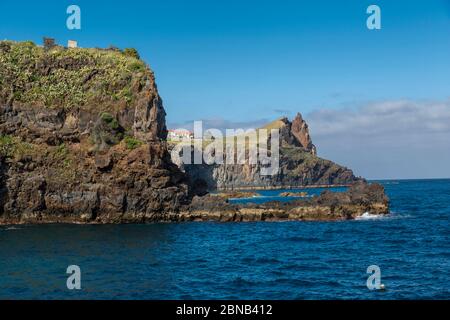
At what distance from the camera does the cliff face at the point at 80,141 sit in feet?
245

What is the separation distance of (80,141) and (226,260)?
4485cm

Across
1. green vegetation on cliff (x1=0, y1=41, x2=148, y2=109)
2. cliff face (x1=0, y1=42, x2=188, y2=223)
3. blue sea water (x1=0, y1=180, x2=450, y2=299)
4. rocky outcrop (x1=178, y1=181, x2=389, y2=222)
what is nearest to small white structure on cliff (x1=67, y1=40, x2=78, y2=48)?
green vegetation on cliff (x1=0, y1=41, x2=148, y2=109)

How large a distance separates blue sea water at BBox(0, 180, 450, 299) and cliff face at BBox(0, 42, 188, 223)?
22.2ft

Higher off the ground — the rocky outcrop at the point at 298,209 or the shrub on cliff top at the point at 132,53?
the shrub on cliff top at the point at 132,53

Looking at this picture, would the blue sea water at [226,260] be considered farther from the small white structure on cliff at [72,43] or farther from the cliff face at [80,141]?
the small white structure on cliff at [72,43]

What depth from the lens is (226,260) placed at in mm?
44344

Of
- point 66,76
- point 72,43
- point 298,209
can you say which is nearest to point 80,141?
point 66,76

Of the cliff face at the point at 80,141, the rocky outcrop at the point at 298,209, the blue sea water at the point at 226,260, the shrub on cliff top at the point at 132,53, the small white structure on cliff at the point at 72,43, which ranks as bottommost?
the blue sea water at the point at 226,260

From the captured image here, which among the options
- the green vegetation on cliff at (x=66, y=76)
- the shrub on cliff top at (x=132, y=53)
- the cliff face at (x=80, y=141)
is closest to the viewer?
the cliff face at (x=80, y=141)

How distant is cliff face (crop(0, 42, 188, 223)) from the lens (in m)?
74.8

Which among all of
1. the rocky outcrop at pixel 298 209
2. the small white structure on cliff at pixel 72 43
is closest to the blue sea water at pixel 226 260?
the rocky outcrop at pixel 298 209

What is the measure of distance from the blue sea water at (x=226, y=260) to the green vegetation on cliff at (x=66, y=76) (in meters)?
25.1

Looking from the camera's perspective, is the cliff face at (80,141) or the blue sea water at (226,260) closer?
the blue sea water at (226,260)
